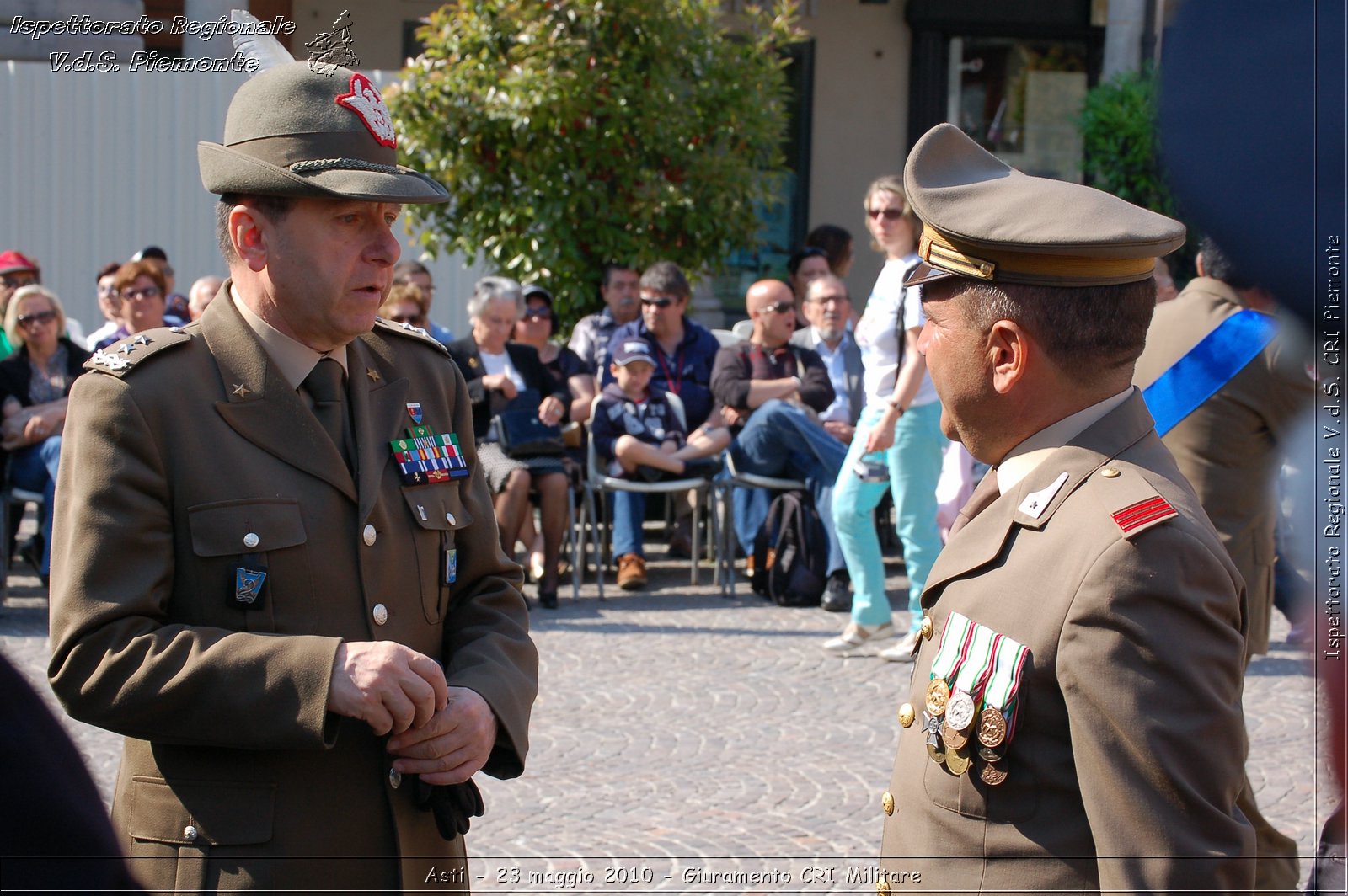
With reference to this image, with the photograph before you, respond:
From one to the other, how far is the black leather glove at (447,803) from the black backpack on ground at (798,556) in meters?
5.78

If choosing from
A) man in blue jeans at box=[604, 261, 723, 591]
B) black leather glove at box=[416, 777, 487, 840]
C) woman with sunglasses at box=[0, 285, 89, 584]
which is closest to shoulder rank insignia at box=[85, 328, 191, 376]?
black leather glove at box=[416, 777, 487, 840]

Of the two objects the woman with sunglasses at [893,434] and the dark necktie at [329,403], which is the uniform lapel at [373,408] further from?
the woman with sunglasses at [893,434]

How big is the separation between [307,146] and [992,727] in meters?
1.38

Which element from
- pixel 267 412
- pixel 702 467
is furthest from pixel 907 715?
pixel 702 467

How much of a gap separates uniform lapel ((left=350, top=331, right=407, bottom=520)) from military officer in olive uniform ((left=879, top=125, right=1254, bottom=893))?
2.98ft

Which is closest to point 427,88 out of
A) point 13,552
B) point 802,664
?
point 13,552

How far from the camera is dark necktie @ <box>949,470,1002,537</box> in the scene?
208 cm

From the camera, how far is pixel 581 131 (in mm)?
9641

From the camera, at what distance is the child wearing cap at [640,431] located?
27.3 ft

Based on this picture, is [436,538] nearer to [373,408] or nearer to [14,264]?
[373,408]

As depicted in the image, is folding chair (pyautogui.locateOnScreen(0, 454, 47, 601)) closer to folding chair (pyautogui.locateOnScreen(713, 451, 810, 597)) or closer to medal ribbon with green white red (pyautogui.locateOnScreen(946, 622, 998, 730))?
folding chair (pyautogui.locateOnScreen(713, 451, 810, 597))

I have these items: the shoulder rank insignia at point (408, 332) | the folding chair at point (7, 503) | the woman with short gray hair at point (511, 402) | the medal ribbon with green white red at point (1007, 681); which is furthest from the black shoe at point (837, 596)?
the medal ribbon with green white red at point (1007, 681)

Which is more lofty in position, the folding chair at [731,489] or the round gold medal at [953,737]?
the round gold medal at [953,737]

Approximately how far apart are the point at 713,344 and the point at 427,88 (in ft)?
8.88
